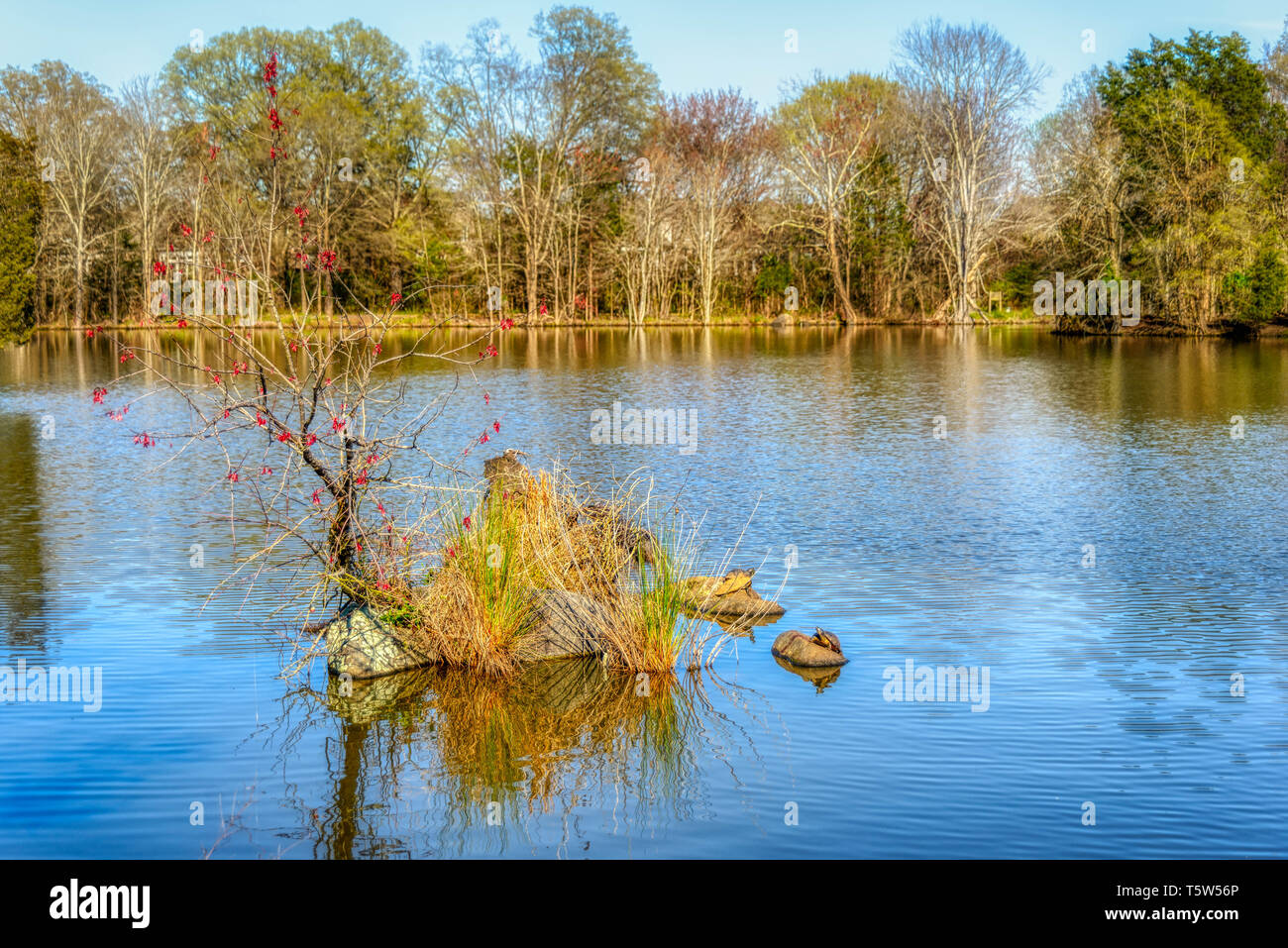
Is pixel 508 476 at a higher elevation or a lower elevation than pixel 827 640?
higher

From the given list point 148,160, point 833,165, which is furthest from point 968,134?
point 148,160

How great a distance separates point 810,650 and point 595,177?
167 ft

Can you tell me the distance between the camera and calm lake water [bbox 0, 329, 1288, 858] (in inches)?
220

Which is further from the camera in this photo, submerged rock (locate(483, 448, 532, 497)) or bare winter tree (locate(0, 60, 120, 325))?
bare winter tree (locate(0, 60, 120, 325))

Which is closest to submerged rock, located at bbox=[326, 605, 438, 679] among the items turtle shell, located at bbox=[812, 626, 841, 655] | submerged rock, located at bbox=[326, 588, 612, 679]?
submerged rock, located at bbox=[326, 588, 612, 679]

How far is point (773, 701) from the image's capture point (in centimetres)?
743

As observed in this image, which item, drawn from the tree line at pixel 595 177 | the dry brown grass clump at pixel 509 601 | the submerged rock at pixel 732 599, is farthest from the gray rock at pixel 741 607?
the tree line at pixel 595 177

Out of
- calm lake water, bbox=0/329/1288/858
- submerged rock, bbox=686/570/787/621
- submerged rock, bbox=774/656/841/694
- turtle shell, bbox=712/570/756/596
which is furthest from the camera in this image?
turtle shell, bbox=712/570/756/596

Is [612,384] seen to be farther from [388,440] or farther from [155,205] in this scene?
[155,205]

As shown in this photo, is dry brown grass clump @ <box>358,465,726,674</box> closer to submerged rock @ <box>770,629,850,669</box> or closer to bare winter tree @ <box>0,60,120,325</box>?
submerged rock @ <box>770,629,850,669</box>

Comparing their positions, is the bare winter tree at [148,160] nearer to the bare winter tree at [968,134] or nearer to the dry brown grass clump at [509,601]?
the bare winter tree at [968,134]

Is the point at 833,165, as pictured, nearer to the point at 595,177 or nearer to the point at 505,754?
the point at 595,177

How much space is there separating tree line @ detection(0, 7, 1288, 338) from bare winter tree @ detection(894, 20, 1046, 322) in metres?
0.11

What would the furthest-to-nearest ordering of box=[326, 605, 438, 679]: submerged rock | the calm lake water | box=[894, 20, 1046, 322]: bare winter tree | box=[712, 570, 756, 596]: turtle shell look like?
box=[894, 20, 1046, 322]: bare winter tree < box=[712, 570, 756, 596]: turtle shell < box=[326, 605, 438, 679]: submerged rock < the calm lake water
